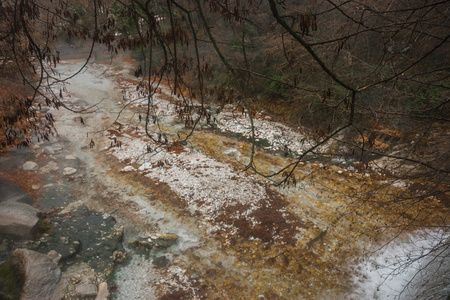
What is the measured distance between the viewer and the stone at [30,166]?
322 inches

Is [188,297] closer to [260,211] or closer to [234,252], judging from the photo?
[234,252]

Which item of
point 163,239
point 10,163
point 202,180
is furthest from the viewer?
point 10,163

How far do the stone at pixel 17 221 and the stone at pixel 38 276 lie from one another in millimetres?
1446

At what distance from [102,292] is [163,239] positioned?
1566 millimetres

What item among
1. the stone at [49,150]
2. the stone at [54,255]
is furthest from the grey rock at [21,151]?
the stone at [54,255]

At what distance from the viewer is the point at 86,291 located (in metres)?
4.64

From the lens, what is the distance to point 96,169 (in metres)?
8.55

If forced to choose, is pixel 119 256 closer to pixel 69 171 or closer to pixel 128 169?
pixel 128 169

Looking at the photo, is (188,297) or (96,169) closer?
(188,297)

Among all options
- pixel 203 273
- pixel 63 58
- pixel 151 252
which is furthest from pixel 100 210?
pixel 63 58

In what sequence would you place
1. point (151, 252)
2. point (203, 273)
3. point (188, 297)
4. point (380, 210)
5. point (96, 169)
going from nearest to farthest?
1. point (188, 297)
2. point (203, 273)
3. point (151, 252)
4. point (380, 210)
5. point (96, 169)

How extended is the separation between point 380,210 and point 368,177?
4.94 feet

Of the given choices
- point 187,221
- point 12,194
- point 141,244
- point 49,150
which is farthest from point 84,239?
point 49,150

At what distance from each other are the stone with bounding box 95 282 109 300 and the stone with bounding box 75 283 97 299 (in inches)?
3.1
